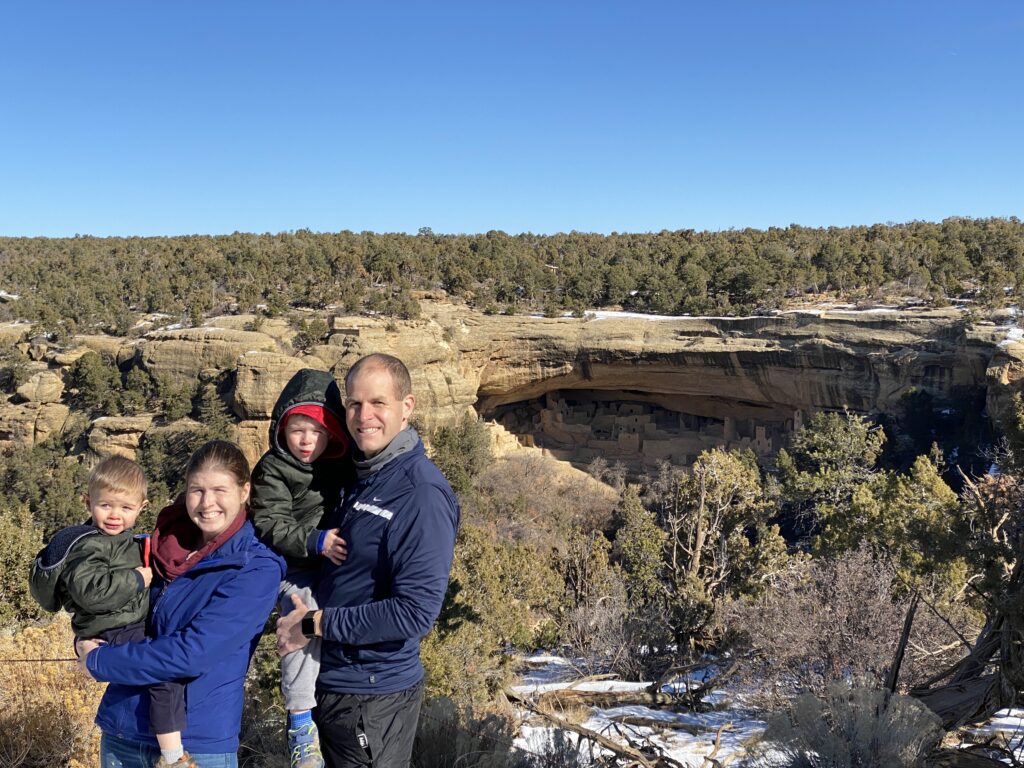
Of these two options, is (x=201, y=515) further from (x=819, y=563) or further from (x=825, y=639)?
(x=819, y=563)

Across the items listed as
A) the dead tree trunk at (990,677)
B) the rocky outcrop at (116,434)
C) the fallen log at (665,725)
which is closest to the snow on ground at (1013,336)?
the dead tree trunk at (990,677)

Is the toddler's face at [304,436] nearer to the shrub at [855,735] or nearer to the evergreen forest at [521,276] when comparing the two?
the shrub at [855,735]

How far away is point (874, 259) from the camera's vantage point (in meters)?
25.4

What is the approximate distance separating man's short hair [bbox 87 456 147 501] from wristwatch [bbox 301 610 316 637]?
66cm

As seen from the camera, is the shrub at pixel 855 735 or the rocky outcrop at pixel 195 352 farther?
the rocky outcrop at pixel 195 352

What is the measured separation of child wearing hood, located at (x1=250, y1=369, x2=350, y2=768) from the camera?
1964 mm

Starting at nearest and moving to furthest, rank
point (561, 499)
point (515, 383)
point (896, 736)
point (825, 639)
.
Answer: point (896, 736), point (825, 639), point (561, 499), point (515, 383)

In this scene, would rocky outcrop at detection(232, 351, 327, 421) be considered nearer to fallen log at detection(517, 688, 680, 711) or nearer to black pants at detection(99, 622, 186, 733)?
fallen log at detection(517, 688, 680, 711)

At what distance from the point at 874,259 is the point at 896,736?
26180mm

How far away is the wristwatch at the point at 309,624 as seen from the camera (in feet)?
6.07

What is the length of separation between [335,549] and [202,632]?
0.39m

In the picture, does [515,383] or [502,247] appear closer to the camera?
[515,383]

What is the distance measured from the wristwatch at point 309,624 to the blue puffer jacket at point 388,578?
5 centimetres

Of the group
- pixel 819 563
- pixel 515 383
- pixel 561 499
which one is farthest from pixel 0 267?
pixel 819 563
